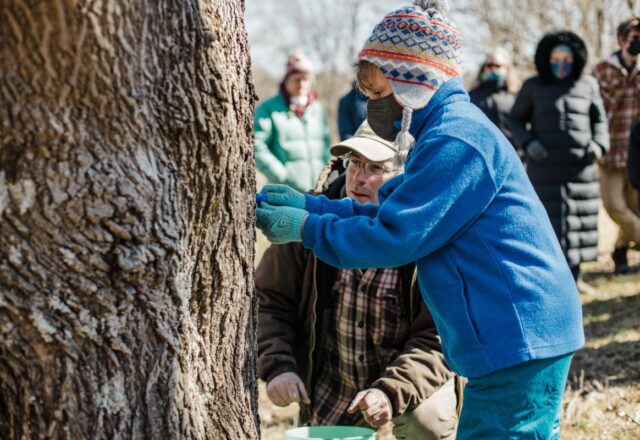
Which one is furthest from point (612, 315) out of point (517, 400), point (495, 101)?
point (517, 400)

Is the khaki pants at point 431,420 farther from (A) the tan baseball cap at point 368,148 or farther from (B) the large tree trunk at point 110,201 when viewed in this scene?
(B) the large tree trunk at point 110,201

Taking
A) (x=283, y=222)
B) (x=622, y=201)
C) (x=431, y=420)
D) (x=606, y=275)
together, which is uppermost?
(x=283, y=222)

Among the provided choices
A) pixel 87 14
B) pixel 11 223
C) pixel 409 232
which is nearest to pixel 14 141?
pixel 11 223

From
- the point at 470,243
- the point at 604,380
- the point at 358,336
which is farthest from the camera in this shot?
the point at 604,380

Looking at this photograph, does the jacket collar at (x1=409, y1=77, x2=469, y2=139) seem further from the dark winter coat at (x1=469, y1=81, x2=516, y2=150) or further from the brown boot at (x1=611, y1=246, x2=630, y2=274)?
the brown boot at (x1=611, y1=246, x2=630, y2=274)

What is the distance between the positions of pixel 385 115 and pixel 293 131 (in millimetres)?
4505

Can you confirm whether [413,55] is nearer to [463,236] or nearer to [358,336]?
[463,236]

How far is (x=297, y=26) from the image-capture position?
88.5ft

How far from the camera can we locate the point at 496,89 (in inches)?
303

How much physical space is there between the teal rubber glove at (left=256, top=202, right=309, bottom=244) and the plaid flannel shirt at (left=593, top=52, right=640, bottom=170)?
5.52m

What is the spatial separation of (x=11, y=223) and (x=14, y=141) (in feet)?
0.58

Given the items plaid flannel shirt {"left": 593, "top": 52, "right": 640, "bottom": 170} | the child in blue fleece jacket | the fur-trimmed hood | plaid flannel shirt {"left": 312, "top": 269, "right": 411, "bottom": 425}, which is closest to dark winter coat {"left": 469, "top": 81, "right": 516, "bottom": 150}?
plaid flannel shirt {"left": 593, "top": 52, "right": 640, "bottom": 170}

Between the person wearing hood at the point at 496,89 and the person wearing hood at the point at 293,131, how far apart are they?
4.77 ft

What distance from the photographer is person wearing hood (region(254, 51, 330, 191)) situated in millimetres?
7047
